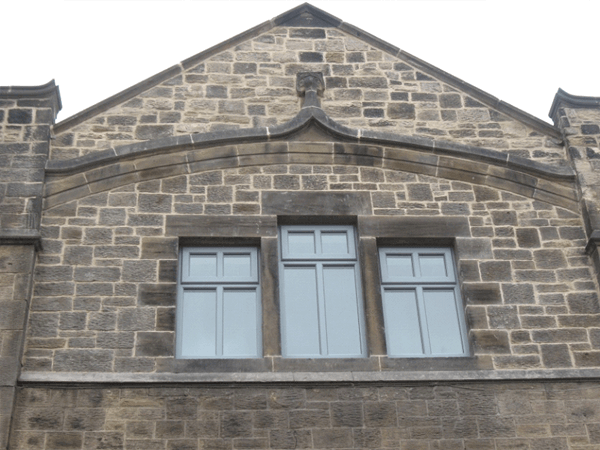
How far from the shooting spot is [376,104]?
475 inches

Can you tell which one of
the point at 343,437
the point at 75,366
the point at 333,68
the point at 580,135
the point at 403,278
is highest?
the point at 333,68

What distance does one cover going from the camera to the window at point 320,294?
405 inches

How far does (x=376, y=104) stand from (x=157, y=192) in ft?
9.61

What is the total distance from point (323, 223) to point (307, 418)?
8.18 ft

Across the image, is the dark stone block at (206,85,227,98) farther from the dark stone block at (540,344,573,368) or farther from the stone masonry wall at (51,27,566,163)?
the dark stone block at (540,344,573,368)

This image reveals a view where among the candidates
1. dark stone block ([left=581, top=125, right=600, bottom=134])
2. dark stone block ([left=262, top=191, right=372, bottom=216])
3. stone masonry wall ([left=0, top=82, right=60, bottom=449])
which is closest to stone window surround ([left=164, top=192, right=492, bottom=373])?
dark stone block ([left=262, top=191, right=372, bottom=216])

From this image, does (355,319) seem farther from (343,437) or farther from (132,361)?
(132,361)

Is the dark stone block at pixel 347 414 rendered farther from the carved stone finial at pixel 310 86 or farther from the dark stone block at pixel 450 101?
the dark stone block at pixel 450 101

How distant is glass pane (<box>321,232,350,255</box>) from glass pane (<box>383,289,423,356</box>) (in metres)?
0.70

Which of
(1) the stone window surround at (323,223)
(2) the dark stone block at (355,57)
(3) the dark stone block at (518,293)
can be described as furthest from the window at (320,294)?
(2) the dark stone block at (355,57)

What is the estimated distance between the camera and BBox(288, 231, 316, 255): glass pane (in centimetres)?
1098

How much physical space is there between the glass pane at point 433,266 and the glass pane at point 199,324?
91.2 inches

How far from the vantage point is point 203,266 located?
10797 millimetres

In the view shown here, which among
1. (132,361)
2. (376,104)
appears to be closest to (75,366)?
(132,361)
